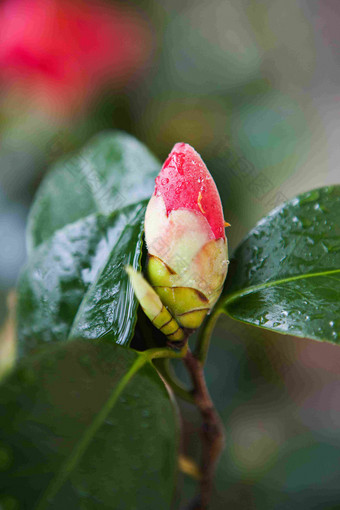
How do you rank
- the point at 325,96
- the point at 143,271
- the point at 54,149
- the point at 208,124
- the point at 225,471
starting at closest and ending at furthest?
the point at 143,271, the point at 225,471, the point at 54,149, the point at 208,124, the point at 325,96

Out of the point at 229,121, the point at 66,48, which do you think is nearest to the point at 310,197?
the point at 229,121

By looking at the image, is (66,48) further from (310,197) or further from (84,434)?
(84,434)

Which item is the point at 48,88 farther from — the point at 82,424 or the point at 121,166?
the point at 82,424

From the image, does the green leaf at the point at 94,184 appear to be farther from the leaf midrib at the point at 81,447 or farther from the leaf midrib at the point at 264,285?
the leaf midrib at the point at 81,447

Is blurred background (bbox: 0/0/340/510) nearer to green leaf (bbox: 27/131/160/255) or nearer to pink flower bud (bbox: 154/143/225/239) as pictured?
green leaf (bbox: 27/131/160/255)

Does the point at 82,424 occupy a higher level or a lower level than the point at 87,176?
lower

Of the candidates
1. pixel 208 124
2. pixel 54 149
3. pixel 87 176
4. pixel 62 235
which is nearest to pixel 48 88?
pixel 54 149
